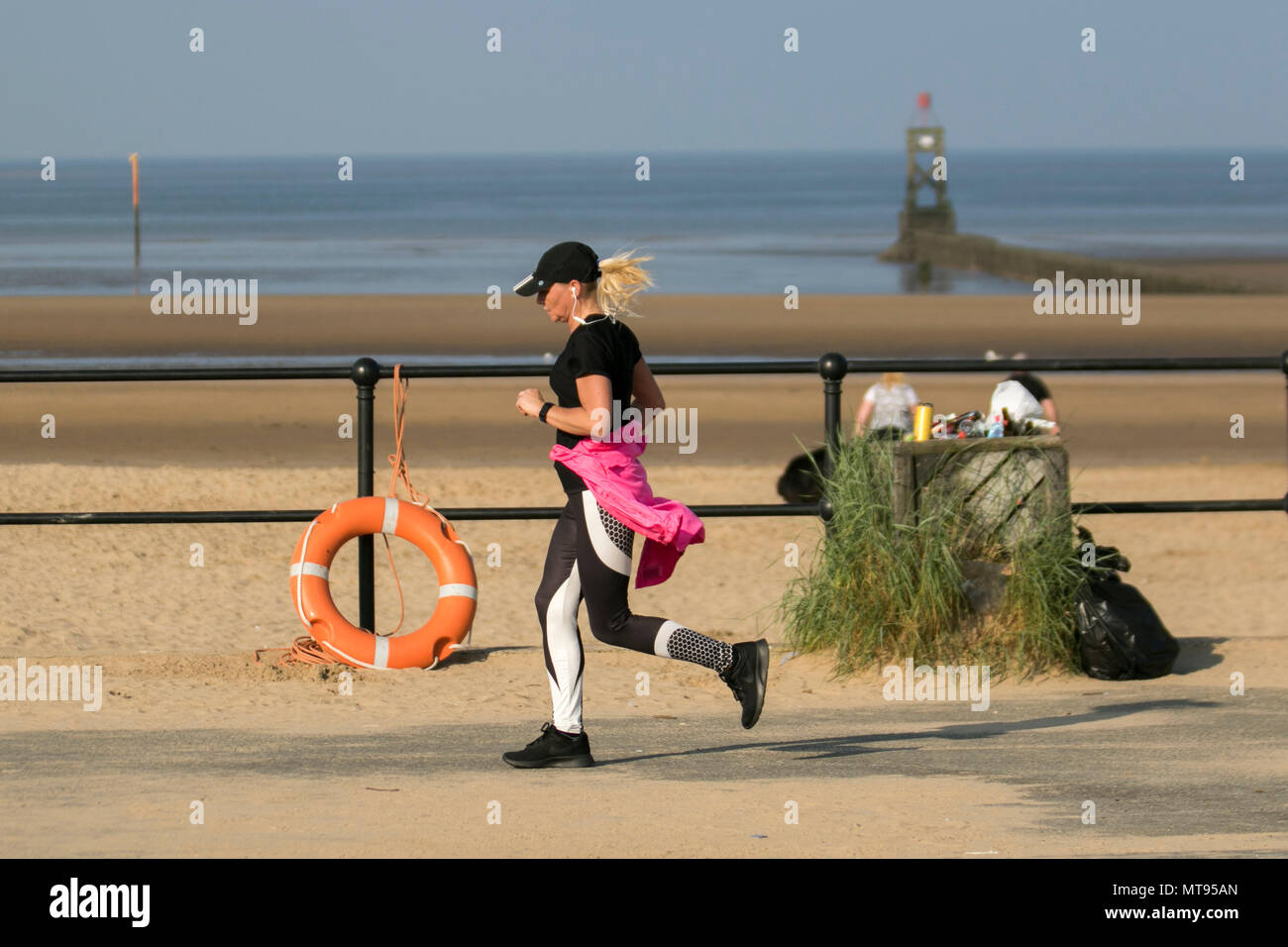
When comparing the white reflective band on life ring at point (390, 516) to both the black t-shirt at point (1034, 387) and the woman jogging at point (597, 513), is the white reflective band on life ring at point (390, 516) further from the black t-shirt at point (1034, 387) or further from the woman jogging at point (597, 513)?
the black t-shirt at point (1034, 387)

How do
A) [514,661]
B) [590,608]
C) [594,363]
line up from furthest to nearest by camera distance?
1. [514,661]
2. [590,608]
3. [594,363]

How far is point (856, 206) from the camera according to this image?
91875 mm

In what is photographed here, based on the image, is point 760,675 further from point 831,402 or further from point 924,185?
point 924,185

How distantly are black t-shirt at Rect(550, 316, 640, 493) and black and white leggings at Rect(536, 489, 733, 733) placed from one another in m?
0.14

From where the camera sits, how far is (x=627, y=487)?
5266mm

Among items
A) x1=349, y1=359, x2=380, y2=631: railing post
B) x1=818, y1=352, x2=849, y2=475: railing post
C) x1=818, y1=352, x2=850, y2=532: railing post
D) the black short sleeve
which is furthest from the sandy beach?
the black short sleeve

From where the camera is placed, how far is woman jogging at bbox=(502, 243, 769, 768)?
5.19m

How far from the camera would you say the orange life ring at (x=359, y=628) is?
669 cm

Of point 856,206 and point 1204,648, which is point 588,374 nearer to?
point 1204,648

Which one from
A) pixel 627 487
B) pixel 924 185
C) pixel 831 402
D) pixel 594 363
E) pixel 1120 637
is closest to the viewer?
pixel 594 363

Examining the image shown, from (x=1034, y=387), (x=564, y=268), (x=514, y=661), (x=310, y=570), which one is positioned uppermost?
(x=564, y=268)

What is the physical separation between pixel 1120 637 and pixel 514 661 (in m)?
2.36

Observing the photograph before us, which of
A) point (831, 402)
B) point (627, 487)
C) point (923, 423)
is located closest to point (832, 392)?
point (831, 402)

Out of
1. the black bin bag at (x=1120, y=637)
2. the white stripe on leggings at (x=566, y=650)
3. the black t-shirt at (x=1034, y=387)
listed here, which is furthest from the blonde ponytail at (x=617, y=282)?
the black t-shirt at (x=1034, y=387)
